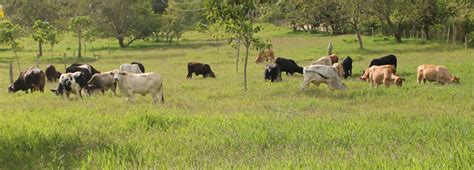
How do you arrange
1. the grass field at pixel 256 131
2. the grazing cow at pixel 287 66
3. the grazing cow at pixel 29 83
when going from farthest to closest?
1. the grazing cow at pixel 287 66
2. the grazing cow at pixel 29 83
3. the grass field at pixel 256 131

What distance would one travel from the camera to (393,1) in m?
38.3

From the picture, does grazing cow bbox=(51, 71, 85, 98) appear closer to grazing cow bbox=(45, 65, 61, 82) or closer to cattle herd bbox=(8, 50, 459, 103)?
cattle herd bbox=(8, 50, 459, 103)

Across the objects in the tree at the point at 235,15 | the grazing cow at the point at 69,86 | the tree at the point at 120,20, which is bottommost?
the grazing cow at the point at 69,86

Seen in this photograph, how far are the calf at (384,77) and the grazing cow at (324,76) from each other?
1259mm

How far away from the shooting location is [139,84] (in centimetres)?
1462

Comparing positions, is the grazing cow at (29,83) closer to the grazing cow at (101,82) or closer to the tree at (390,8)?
the grazing cow at (101,82)

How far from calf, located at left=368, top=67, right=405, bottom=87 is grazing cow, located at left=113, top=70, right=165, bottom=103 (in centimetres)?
682

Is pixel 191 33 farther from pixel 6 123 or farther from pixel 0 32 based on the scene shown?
pixel 6 123

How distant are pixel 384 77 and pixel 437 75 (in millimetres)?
1972

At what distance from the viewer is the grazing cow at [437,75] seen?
16.7 metres

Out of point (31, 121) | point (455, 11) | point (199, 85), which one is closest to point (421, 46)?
point (455, 11)

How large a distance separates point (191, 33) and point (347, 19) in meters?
32.6

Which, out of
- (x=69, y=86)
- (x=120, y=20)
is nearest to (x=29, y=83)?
(x=69, y=86)

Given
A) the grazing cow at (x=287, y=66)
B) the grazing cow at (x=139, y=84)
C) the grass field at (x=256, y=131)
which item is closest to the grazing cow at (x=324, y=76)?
the grass field at (x=256, y=131)
